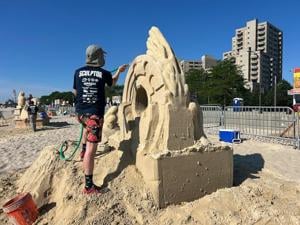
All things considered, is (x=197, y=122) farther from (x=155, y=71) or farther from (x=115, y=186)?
(x=115, y=186)

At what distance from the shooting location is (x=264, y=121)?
33.5ft

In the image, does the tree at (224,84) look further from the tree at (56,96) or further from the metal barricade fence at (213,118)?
the tree at (56,96)

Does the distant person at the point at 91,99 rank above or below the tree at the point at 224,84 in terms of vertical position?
below

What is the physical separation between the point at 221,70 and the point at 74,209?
108ft

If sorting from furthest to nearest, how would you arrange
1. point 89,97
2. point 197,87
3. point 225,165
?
point 197,87
point 225,165
point 89,97

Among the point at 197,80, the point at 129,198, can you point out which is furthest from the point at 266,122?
the point at 197,80

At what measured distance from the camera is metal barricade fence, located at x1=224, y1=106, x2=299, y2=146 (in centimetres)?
929

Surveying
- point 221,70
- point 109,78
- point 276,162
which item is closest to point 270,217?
point 109,78

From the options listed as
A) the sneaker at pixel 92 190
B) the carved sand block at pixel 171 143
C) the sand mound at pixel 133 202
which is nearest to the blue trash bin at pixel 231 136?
the sand mound at pixel 133 202

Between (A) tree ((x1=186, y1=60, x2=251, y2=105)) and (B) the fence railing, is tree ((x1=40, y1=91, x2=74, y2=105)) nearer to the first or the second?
(A) tree ((x1=186, y1=60, x2=251, y2=105))

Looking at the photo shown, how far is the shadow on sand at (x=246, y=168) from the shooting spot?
4.84 meters

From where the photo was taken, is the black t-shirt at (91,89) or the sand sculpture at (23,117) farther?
the sand sculpture at (23,117)

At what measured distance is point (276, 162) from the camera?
680 centimetres

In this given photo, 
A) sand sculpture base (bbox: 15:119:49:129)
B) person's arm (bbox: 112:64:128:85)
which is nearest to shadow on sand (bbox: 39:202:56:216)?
person's arm (bbox: 112:64:128:85)
